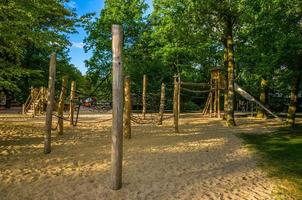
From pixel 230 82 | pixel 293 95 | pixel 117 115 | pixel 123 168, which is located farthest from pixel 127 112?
pixel 293 95

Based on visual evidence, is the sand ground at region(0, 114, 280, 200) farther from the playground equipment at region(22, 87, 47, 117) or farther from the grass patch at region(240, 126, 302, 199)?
the playground equipment at region(22, 87, 47, 117)

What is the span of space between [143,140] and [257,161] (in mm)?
4773

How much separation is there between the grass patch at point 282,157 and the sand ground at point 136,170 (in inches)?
12.7

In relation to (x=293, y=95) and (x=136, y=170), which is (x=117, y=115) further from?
(x=293, y=95)

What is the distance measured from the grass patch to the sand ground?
1.06ft

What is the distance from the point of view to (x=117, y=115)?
649cm

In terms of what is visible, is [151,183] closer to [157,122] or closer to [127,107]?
[127,107]

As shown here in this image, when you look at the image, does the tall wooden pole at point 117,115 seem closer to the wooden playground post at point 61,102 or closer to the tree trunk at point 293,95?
the wooden playground post at point 61,102

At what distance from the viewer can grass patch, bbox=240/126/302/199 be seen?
22.1ft

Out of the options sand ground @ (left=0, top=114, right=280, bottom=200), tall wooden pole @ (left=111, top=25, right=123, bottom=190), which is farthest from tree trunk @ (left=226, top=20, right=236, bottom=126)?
tall wooden pole @ (left=111, top=25, right=123, bottom=190)

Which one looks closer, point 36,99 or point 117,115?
point 117,115

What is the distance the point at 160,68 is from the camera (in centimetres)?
3434

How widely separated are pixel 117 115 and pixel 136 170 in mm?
1945

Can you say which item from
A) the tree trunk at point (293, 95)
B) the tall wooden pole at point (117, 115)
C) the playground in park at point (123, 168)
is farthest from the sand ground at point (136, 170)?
the tree trunk at point (293, 95)
